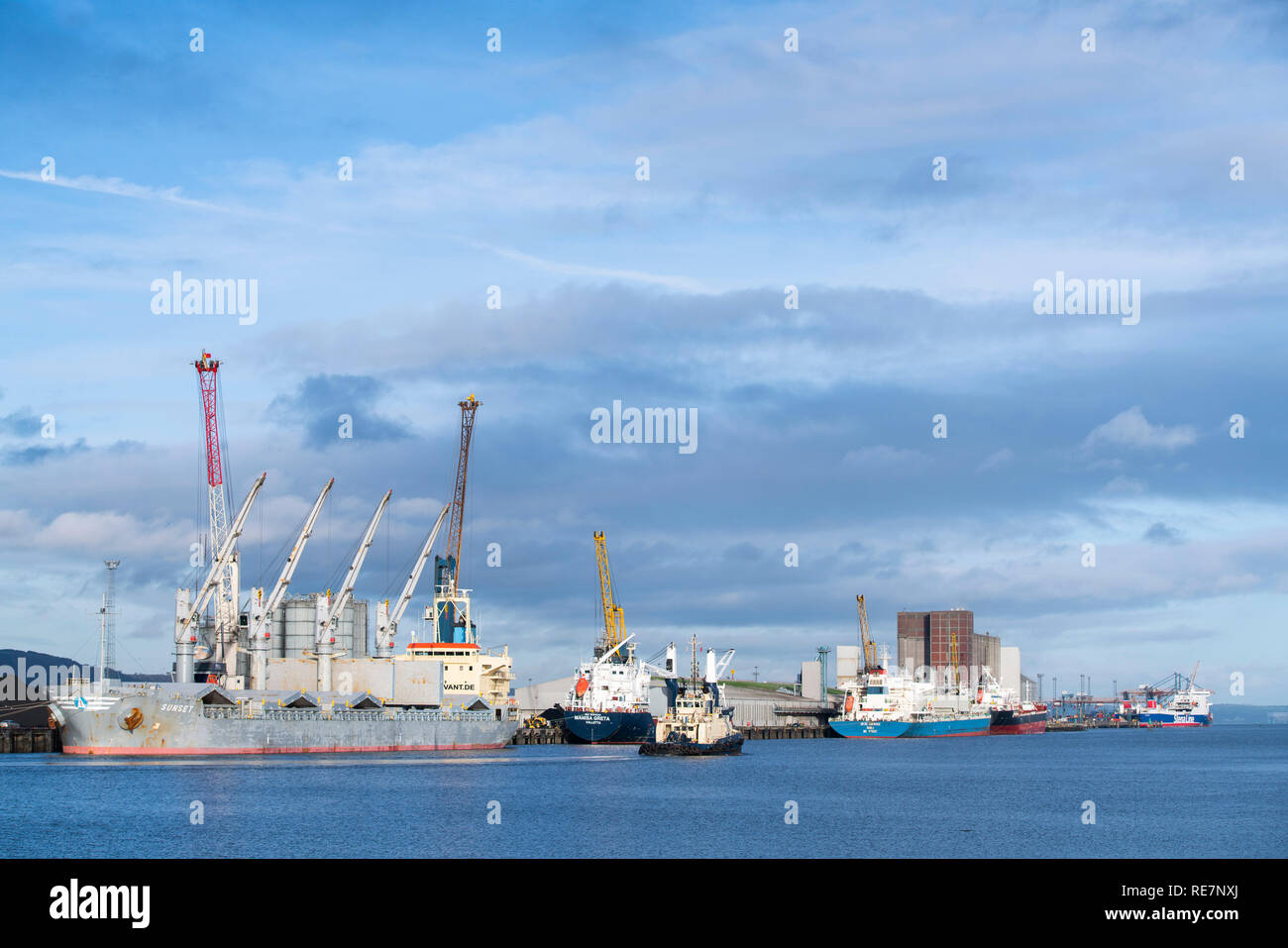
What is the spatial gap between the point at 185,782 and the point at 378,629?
61.9 metres

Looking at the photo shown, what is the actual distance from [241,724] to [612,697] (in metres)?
57.2

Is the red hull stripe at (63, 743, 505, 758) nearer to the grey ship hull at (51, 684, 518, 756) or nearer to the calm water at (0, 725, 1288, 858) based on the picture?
the grey ship hull at (51, 684, 518, 756)

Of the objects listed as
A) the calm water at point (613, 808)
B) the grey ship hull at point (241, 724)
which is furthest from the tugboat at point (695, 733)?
the grey ship hull at point (241, 724)

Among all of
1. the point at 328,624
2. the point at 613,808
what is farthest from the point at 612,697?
the point at 613,808

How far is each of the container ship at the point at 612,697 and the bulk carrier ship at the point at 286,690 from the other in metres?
12.2

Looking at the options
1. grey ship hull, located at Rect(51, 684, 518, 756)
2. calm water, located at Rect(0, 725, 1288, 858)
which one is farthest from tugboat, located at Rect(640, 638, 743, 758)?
grey ship hull, located at Rect(51, 684, 518, 756)

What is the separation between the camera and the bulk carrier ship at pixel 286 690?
10281cm

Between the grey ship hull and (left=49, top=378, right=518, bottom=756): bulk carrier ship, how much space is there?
3.7 inches

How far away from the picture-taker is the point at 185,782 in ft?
258

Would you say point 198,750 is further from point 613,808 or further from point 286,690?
point 613,808

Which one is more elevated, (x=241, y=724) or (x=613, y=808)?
(x=613, y=808)

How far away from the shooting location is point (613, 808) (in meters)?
67.0
